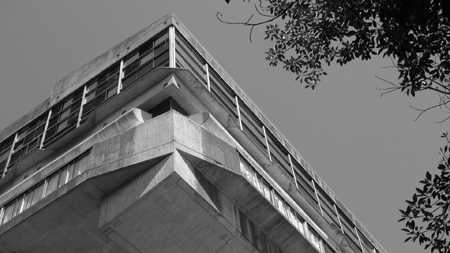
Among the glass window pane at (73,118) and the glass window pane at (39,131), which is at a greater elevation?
the glass window pane at (39,131)

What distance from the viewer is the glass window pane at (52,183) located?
18422 mm

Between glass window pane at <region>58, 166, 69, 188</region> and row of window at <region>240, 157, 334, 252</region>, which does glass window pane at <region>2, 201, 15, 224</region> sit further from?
row of window at <region>240, 157, 334, 252</region>

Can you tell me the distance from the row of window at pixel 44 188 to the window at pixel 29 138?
4.65 meters

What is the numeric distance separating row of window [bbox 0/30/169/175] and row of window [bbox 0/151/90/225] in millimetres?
3692

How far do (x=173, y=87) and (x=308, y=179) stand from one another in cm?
977

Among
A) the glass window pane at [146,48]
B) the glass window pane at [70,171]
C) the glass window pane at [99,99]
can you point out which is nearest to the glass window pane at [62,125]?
the glass window pane at [99,99]

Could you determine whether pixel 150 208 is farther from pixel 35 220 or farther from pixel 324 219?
pixel 324 219

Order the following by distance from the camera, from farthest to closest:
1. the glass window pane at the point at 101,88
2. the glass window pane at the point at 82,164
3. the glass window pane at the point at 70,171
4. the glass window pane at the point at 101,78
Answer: the glass window pane at the point at 101,78 < the glass window pane at the point at 101,88 < the glass window pane at the point at 70,171 < the glass window pane at the point at 82,164

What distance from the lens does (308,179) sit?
27594mm

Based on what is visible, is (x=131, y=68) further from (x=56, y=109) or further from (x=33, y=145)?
(x=33, y=145)

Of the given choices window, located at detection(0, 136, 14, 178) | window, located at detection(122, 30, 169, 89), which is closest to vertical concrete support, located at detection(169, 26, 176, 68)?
window, located at detection(122, 30, 169, 89)

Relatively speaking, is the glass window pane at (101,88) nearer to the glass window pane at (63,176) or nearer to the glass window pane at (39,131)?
the glass window pane at (39,131)

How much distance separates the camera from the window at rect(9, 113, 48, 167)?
24.4 metres

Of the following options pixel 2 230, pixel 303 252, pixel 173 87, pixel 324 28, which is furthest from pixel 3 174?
pixel 324 28
